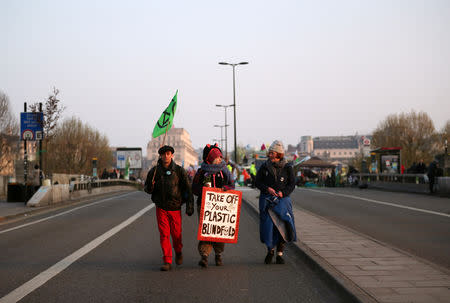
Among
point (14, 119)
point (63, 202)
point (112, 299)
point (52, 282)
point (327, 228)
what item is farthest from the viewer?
point (14, 119)

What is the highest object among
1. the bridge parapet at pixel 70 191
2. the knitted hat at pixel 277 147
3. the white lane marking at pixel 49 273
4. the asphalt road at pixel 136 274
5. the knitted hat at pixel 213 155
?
the knitted hat at pixel 277 147

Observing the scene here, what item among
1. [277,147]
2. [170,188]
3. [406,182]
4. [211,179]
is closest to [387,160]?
[406,182]

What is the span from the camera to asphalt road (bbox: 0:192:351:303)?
19.2 ft

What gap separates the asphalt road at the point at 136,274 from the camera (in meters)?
5.85

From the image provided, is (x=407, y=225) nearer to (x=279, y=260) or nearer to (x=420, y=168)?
(x=279, y=260)

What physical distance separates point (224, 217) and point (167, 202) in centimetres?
81

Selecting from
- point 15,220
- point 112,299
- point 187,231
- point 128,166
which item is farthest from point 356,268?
point 128,166

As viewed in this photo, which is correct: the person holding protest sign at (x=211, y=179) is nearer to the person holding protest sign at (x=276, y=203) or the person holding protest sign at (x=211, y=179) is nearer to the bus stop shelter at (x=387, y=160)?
the person holding protest sign at (x=276, y=203)

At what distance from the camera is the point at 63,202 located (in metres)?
24.3

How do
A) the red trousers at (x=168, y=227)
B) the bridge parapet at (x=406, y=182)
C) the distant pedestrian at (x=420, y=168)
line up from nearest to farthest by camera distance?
the red trousers at (x=168, y=227) → the bridge parapet at (x=406, y=182) → the distant pedestrian at (x=420, y=168)

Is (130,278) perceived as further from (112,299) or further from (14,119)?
(14,119)

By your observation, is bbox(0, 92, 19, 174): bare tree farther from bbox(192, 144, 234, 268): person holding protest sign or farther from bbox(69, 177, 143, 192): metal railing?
bbox(192, 144, 234, 268): person holding protest sign

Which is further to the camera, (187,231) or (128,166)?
(128,166)

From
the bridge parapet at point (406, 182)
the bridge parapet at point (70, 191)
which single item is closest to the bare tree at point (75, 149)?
the bridge parapet at point (70, 191)
